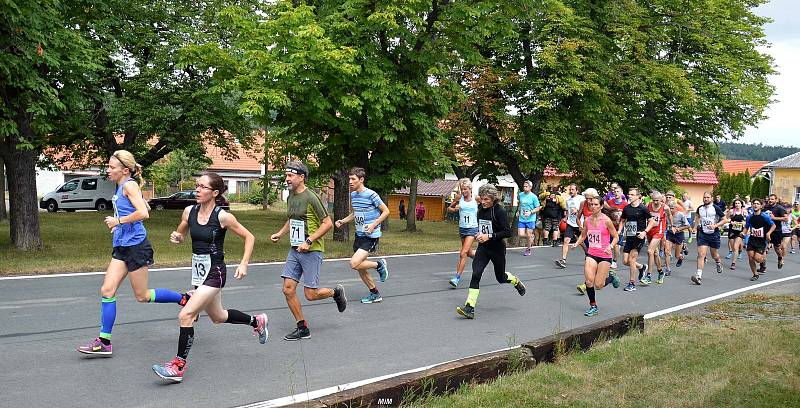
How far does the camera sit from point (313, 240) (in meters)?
8.02

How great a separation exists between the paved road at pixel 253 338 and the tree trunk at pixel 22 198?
15.8 ft

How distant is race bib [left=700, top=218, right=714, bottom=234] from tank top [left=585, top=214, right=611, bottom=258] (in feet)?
22.0

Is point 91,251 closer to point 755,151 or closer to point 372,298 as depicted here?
point 372,298

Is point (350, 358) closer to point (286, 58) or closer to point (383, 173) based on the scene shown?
point (286, 58)

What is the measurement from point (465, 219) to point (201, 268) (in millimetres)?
7225

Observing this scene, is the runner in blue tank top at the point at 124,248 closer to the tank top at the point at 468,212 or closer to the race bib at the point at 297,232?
the race bib at the point at 297,232

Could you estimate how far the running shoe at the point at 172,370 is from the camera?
6035 millimetres

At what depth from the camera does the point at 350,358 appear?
7324 mm

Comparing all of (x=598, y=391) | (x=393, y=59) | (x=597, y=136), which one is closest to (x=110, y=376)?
(x=598, y=391)

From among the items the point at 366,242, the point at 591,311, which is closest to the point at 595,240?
the point at 591,311

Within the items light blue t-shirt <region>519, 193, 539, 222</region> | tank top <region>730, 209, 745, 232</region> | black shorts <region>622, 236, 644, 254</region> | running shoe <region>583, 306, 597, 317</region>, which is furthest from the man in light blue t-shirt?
running shoe <region>583, 306, 597, 317</region>

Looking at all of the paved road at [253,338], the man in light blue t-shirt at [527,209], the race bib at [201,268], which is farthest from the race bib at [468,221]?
the race bib at [201,268]

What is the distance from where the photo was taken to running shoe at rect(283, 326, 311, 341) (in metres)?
8.02

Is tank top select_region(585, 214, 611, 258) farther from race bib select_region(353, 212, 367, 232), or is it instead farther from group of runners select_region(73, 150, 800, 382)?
race bib select_region(353, 212, 367, 232)
